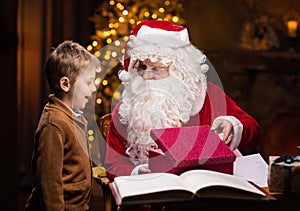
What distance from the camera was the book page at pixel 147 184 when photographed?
1.46 m

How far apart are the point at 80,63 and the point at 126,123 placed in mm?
307

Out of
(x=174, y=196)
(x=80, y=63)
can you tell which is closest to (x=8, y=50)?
(x=80, y=63)

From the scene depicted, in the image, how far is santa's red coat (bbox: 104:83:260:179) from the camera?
2.07 m

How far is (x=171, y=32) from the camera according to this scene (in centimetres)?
215

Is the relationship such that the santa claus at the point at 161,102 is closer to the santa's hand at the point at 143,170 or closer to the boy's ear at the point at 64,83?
the santa's hand at the point at 143,170

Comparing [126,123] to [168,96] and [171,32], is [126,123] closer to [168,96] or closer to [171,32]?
[168,96]

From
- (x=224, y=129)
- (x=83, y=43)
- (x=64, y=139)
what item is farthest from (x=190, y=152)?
(x=83, y=43)

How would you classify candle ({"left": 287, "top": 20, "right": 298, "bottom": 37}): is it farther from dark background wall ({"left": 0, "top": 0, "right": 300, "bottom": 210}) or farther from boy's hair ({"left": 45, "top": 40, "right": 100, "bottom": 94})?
boy's hair ({"left": 45, "top": 40, "right": 100, "bottom": 94})

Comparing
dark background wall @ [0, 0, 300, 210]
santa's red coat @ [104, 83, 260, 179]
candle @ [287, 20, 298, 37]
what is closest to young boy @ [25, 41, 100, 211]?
santa's red coat @ [104, 83, 260, 179]

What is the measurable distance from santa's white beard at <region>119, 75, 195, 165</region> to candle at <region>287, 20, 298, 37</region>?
3.06 m

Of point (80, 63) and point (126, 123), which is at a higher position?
point (80, 63)

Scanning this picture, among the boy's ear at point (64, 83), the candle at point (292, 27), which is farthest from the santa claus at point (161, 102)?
the candle at point (292, 27)

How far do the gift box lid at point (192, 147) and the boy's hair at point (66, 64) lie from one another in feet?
1.44

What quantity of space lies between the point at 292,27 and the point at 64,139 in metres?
3.48
